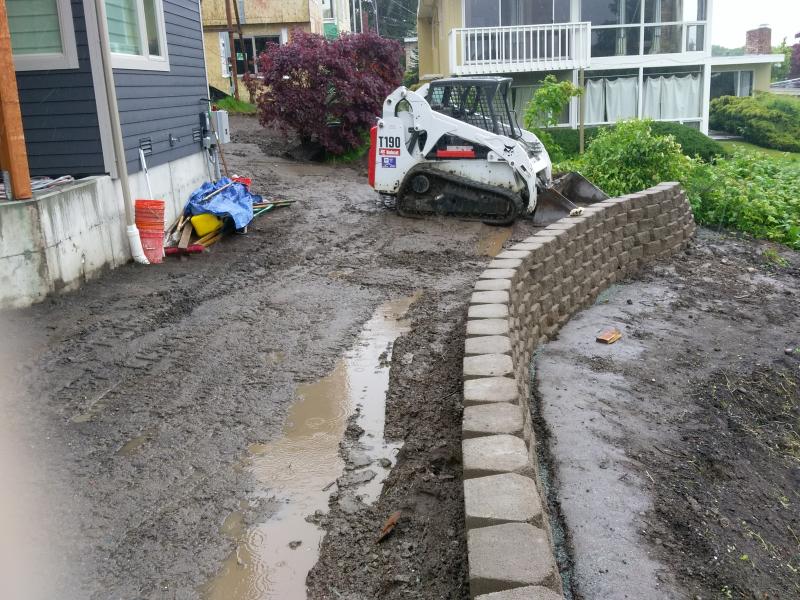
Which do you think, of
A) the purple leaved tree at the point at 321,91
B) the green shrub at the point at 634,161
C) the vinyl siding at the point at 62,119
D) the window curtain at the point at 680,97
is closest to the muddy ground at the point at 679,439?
the green shrub at the point at 634,161

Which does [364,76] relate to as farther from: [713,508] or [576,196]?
[713,508]

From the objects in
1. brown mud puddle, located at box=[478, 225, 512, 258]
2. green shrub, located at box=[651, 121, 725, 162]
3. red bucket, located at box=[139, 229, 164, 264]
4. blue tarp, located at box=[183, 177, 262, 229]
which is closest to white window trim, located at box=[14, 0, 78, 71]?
red bucket, located at box=[139, 229, 164, 264]

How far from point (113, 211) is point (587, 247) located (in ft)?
17.8

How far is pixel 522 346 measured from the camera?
6641 millimetres

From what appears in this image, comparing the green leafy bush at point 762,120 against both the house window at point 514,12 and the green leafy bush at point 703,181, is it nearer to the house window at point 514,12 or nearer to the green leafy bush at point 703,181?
the house window at point 514,12

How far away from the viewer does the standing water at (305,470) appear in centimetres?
383

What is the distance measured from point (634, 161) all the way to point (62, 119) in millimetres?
8797

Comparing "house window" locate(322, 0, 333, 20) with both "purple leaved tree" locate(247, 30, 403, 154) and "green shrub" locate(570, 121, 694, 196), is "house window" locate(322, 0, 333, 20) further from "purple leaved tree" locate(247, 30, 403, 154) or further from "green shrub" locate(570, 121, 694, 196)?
"green shrub" locate(570, 121, 694, 196)

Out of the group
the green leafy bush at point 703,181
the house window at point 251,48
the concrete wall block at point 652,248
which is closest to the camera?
the concrete wall block at point 652,248

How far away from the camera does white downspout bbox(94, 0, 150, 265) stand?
29.1 feet

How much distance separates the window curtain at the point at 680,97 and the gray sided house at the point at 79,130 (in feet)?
51.5

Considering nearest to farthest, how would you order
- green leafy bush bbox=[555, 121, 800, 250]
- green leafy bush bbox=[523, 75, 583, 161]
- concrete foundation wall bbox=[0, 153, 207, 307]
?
concrete foundation wall bbox=[0, 153, 207, 307]
green leafy bush bbox=[555, 121, 800, 250]
green leafy bush bbox=[523, 75, 583, 161]

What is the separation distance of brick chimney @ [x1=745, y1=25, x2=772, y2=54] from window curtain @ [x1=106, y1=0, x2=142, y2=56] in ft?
125

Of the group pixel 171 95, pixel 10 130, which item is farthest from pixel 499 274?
pixel 171 95
